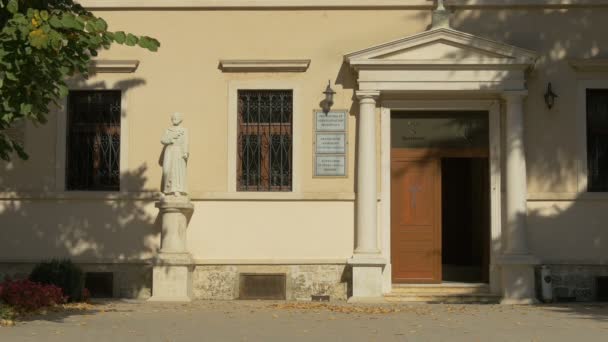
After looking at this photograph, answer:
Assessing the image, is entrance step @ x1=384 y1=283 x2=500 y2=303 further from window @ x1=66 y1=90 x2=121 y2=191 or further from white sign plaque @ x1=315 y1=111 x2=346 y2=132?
window @ x1=66 y1=90 x2=121 y2=191

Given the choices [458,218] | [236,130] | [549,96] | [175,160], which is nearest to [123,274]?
[175,160]

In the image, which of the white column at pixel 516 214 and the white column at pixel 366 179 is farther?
the white column at pixel 366 179

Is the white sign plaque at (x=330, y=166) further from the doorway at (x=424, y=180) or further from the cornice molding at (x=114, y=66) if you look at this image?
the cornice molding at (x=114, y=66)

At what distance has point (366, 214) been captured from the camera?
14.9 m

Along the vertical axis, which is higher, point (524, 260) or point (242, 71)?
point (242, 71)

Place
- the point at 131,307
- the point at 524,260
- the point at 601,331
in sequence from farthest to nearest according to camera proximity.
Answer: the point at 524,260 → the point at 131,307 → the point at 601,331

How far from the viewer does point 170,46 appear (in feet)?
50.6

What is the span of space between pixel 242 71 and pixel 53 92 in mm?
5232

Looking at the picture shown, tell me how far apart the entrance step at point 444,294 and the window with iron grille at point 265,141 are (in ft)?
8.00

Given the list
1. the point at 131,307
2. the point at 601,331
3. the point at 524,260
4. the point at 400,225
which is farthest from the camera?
the point at 400,225

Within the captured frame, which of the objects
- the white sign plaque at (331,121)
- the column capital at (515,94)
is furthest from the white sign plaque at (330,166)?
the column capital at (515,94)

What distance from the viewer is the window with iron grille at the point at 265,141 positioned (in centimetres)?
1535

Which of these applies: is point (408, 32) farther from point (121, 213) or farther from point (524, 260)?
point (121, 213)

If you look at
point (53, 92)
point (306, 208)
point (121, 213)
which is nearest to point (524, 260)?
point (306, 208)
